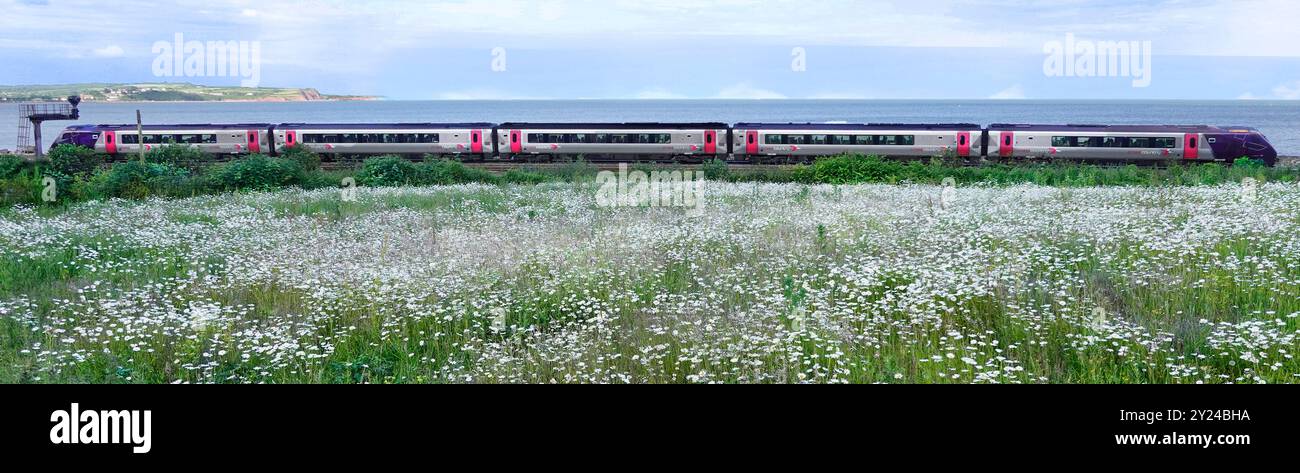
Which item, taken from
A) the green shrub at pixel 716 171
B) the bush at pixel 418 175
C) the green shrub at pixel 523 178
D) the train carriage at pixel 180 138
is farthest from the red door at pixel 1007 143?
the train carriage at pixel 180 138

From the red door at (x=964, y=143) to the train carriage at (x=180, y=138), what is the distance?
1331 inches

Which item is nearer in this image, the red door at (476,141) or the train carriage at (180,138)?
the red door at (476,141)

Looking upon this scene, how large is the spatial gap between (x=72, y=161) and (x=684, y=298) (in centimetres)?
3442

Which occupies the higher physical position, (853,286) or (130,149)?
(130,149)

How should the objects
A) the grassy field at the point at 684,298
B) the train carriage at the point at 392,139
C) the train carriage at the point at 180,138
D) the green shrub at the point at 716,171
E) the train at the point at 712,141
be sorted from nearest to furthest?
the grassy field at the point at 684,298 → the green shrub at the point at 716,171 → the train at the point at 712,141 → the train carriage at the point at 392,139 → the train carriage at the point at 180,138

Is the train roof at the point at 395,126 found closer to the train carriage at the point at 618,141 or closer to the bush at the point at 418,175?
the train carriage at the point at 618,141

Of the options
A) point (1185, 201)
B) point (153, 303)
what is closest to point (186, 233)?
point (153, 303)

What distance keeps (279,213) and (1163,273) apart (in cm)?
1800

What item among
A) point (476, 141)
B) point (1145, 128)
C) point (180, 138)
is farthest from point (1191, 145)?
point (180, 138)

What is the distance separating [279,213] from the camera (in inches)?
765

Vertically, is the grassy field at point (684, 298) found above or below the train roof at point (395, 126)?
below

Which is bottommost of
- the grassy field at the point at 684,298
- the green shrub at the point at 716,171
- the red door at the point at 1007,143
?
the grassy field at the point at 684,298

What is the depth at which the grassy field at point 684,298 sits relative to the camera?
6.70 meters
